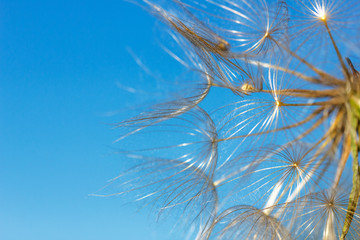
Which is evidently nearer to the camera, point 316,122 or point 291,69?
point 316,122

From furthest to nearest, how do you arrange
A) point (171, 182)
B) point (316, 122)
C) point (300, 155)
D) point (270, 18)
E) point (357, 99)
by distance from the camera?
point (270, 18) → point (171, 182) → point (300, 155) → point (316, 122) → point (357, 99)

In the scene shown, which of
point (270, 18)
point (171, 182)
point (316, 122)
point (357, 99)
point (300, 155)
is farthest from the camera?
point (270, 18)

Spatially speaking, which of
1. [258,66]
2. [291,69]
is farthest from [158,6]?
[291,69]

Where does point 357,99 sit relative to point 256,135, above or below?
below

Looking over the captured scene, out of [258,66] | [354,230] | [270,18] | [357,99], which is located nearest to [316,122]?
[357,99]

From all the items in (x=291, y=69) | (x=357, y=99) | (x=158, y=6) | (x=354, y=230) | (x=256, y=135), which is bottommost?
(x=354, y=230)

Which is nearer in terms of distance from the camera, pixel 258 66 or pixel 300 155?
pixel 300 155

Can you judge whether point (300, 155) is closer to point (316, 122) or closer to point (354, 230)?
point (316, 122)

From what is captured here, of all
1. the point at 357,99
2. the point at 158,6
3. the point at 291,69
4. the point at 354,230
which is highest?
the point at 158,6

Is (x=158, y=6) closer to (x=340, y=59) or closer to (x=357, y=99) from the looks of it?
(x=340, y=59)
